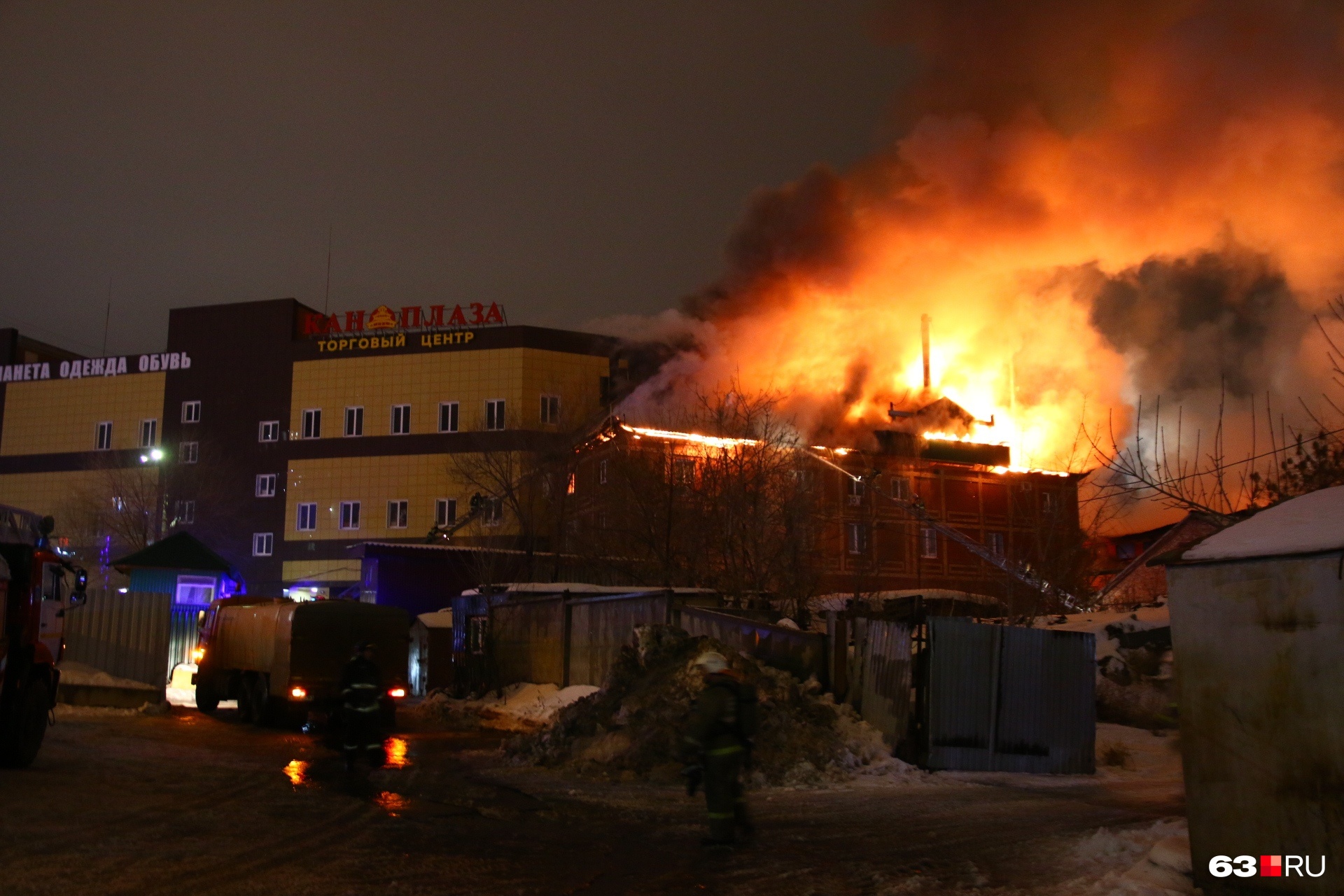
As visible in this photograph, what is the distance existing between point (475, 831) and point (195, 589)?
32.6 meters

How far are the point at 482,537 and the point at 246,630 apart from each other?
2382 cm

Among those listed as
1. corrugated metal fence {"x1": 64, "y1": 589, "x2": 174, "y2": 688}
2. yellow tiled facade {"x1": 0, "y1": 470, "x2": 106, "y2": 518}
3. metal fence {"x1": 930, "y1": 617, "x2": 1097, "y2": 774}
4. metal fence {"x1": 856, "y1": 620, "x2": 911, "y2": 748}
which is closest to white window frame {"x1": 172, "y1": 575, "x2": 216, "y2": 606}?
corrugated metal fence {"x1": 64, "y1": 589, "x2": 174, "y2": 688}

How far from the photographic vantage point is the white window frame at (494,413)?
2216 inches

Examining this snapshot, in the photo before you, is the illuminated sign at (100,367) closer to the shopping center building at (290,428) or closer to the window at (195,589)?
the shopping center building at (290,428)

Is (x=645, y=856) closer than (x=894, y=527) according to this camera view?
Yes

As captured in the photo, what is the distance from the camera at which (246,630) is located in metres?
23.3

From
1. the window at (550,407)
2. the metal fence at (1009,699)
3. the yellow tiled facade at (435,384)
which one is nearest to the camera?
the metal fence at (1009,699)

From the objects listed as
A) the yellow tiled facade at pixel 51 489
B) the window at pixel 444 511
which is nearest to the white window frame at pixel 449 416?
the window at pixel 444 511

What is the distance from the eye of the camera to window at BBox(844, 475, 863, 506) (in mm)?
41416

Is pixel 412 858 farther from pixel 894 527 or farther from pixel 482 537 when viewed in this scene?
pixel 894 527

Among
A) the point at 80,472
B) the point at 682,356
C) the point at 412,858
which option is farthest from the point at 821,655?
the point at 80,472

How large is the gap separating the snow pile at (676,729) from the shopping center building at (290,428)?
38.4 metres

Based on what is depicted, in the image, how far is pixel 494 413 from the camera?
56750mm

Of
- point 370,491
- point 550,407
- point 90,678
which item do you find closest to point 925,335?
point 550,407
